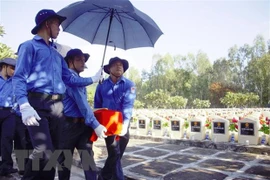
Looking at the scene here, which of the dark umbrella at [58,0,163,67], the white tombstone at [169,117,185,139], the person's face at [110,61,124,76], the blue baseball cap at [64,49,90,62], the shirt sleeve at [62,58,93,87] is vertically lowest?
the white tombstone at [169,117,185,139]

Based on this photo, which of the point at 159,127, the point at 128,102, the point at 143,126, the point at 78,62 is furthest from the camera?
the point at 143,126

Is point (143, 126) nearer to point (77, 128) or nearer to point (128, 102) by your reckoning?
point (128, 102)

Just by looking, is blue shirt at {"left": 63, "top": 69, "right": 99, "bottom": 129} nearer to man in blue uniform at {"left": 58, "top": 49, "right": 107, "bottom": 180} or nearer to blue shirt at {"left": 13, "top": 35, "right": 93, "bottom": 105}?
man in blue uniform at {"left": 58, "top": 49, "right": 107, "bottom": 180}

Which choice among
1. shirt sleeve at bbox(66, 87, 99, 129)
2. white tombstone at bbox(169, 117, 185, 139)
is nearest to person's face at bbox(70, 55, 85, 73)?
shirt sleeve at bbox(66, 87, 99, 129)

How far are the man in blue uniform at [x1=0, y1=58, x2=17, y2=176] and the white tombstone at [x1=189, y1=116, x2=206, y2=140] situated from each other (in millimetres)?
5469

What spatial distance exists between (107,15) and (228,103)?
4093 cm

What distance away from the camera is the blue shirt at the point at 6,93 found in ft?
12.3

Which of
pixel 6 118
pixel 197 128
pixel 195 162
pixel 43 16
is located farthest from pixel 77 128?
pixel 197 128

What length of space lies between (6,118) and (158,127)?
5603 millimetres

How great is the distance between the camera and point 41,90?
2115mm

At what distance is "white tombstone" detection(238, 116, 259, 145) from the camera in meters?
6.23

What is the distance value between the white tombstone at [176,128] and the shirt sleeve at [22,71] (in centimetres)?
646

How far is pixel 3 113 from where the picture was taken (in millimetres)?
3713

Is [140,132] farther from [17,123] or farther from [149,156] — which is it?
[17,123]
